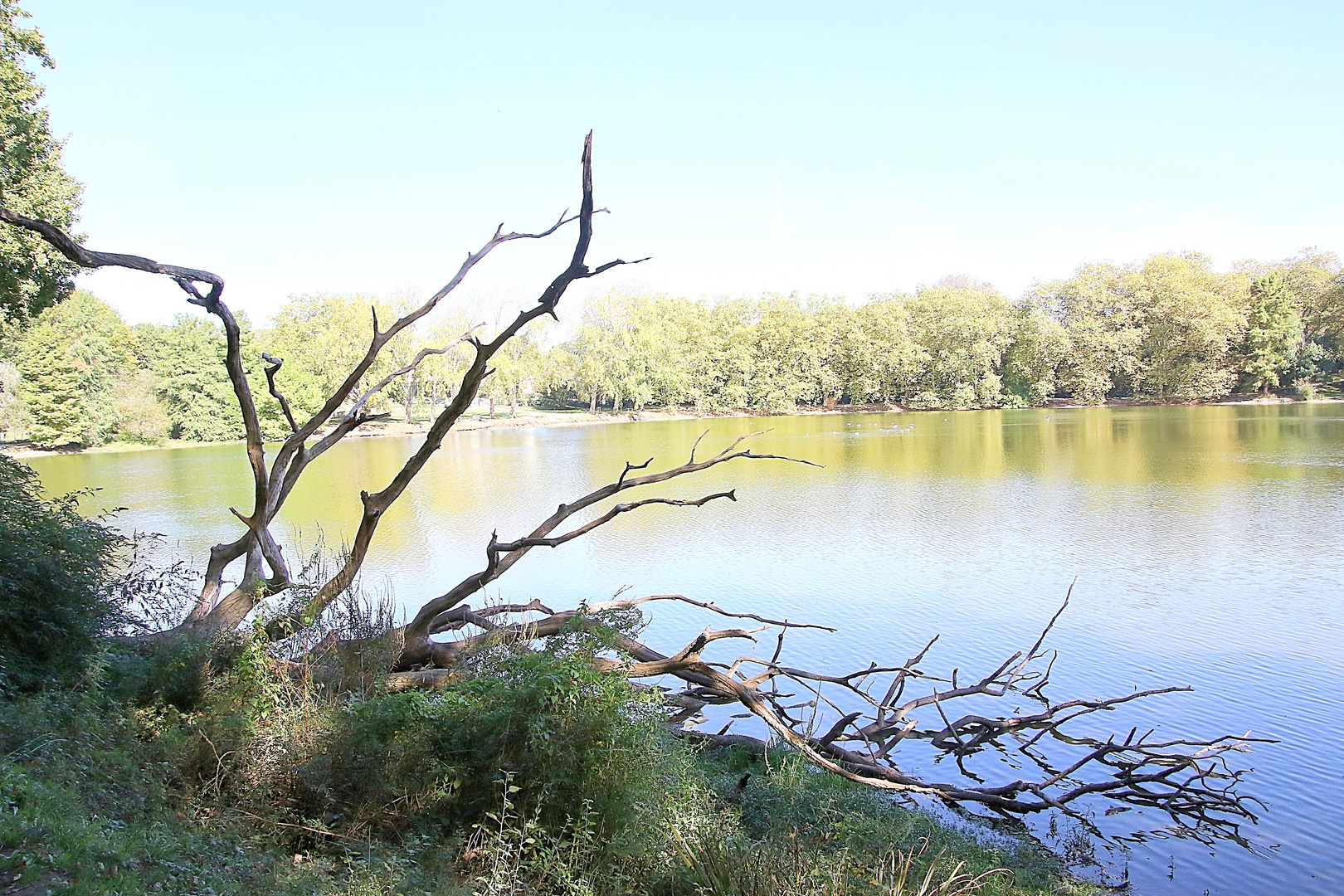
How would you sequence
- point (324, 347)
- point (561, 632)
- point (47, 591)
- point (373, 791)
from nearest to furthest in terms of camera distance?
1. point (373, 791)
2. point (47, 591)
3. point (561, 632)
4. point (324, 347)

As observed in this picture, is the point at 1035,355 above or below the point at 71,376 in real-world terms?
below

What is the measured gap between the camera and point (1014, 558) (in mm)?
12859

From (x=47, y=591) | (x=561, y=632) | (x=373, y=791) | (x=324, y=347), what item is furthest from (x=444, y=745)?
(x=324, y=347)

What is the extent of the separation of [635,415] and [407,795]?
55082 mm

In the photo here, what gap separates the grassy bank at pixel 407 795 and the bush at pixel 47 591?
370 mm

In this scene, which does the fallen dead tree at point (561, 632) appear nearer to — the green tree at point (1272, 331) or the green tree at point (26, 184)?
the green tree at point (26, 184)

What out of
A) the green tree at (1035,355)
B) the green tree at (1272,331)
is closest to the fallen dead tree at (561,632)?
the green tree at (1035,355)

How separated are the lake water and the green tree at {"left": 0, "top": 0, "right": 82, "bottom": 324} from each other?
445cm

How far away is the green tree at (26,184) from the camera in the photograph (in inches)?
416

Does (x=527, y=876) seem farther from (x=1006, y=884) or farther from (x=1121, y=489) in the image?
(x=1121, y=489)

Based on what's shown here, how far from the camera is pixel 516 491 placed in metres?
21.7

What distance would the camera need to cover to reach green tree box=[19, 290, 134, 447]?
37.9 meters

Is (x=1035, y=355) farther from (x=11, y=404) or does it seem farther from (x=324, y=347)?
(x=11, y=404)

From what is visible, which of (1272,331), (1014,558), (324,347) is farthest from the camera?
(1272,331)
